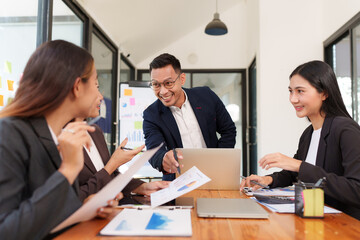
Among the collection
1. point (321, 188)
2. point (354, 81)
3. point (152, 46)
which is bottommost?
point (321, 188)

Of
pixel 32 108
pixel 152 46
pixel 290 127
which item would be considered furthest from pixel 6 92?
pixel 152 46

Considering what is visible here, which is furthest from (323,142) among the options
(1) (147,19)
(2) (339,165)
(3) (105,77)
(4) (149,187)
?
(3) (105,77)

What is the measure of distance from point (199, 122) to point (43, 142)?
1450 mm

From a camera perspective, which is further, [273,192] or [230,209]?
[273,192]

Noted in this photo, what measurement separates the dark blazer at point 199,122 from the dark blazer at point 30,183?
3.96ft

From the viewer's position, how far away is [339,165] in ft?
4.89

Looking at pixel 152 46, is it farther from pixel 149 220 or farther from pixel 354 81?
pixel 149 220

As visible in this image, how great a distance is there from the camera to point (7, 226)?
2.57 feet

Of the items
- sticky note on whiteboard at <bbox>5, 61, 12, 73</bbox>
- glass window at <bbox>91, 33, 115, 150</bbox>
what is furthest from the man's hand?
glass window at <bbox>91, 33, 115, 150</bbox>

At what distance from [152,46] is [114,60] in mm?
990

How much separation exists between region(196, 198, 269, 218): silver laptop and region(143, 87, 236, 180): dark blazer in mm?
945

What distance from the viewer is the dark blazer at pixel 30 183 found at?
805mm

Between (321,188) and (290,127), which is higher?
(290,127)

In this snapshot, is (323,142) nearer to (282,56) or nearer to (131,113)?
(282,56)
